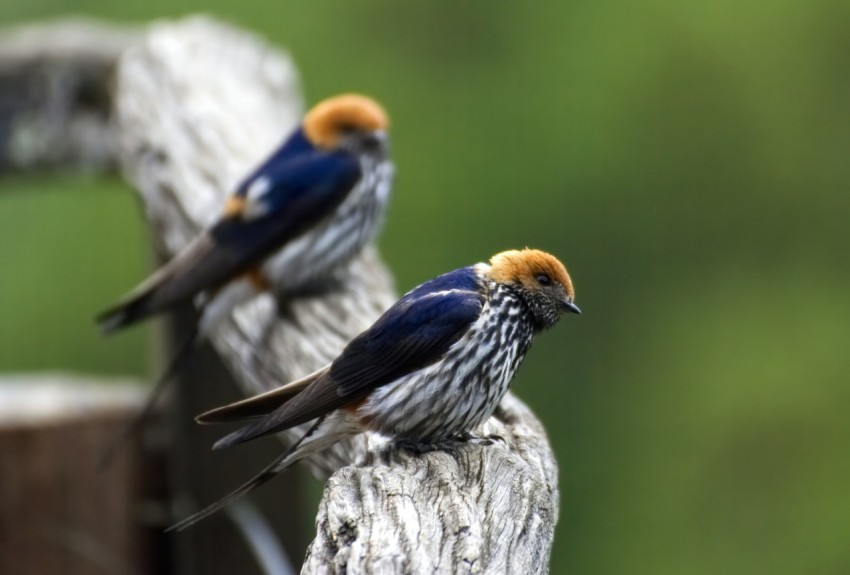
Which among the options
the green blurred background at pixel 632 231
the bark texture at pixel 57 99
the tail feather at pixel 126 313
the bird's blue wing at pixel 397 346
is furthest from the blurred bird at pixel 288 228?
the green blurred background at pixel 632 231

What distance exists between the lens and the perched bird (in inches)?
112

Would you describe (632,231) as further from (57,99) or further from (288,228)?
(288,228)

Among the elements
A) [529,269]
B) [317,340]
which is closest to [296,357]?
[317,340]

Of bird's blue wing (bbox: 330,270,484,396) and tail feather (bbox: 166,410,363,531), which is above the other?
bird's blue wing (bbox: 330,270,484,396)

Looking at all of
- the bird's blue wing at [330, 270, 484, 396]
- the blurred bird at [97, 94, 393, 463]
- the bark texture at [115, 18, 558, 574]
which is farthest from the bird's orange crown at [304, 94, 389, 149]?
the bird's blue wing at [330, 270, 484, 396]

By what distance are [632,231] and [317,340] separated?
19.7 ft

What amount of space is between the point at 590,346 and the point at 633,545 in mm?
1268

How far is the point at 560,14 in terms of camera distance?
32.2 ft

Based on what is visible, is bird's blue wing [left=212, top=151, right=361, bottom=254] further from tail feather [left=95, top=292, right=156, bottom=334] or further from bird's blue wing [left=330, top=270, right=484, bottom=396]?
bird's blue wing [left=330, top=270, right=484, bottom=396]

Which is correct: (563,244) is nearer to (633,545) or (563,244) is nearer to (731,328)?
(731,328)

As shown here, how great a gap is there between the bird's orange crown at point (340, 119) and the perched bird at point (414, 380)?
61.5 inches

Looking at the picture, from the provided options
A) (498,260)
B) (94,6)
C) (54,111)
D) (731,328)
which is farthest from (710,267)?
(498,260)

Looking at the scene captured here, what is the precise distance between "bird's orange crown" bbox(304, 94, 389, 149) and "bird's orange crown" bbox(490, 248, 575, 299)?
149cm

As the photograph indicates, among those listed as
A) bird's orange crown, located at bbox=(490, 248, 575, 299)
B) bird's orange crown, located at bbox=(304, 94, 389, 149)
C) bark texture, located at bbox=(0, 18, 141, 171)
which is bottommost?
bark texture, located at bbox=(0, 18, 141, 171)
